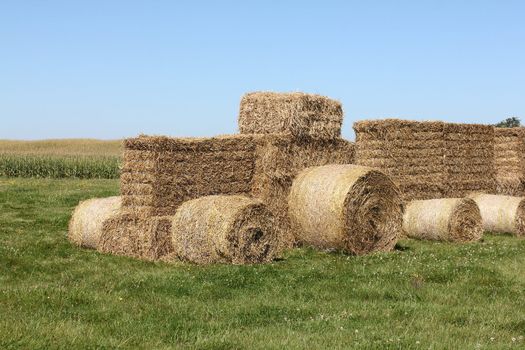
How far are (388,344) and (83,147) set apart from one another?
83.2 m

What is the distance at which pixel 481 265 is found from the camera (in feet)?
45.6

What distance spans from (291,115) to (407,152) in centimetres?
505

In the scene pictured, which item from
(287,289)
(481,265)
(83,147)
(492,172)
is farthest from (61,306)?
(83,147)

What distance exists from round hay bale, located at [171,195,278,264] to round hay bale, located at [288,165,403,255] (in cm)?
156

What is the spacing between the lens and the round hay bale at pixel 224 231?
14203mm

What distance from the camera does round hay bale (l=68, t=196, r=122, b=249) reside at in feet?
55.2

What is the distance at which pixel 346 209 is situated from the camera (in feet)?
52.1

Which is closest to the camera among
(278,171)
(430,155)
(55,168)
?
(278,171)

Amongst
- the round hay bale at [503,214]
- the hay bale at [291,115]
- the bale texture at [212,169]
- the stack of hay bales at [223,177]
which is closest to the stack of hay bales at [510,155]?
the round hay bale at [503,214]

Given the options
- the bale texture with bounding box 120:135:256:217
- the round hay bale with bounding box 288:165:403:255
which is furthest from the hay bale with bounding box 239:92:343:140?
the round hay bale with bounding box 288:165:403:255

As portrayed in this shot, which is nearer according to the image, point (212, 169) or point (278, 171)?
point (212, 169)

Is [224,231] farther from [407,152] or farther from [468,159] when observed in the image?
[468,159]

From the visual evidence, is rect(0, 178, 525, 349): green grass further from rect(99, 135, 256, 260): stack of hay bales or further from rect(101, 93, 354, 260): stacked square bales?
rect(101, 93, 354, 260): stacked square bales

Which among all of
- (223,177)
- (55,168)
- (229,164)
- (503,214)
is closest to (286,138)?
(229,164)
